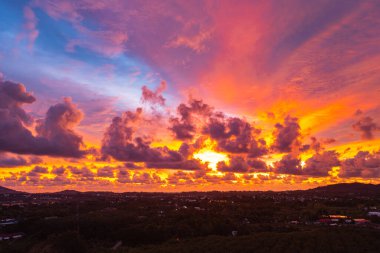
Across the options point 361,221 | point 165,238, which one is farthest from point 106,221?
point 361,221

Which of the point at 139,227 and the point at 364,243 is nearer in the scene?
the point at 364,243

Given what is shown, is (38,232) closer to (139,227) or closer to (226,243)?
(139,227)

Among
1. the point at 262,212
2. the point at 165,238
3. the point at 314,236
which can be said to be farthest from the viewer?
the point at 262,212

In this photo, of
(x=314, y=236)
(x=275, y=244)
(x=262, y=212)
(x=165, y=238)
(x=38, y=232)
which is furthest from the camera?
(x=262, y=212)

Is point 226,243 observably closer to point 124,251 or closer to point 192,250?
point 192,250

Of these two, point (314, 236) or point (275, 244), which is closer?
point (275, 244)

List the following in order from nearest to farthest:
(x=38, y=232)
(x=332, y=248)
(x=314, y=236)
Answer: (x=332, y=248), (x=314, y=236), (x=38, y=232)

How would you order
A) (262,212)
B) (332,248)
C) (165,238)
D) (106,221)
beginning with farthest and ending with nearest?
(262,212) < (106,221) < (165,238) < (332,248)

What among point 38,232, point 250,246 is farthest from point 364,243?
point 38,232
